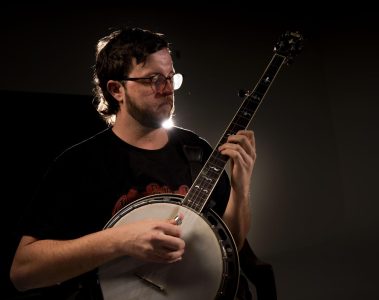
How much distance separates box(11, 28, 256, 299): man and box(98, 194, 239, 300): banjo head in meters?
0.05

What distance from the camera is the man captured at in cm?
112

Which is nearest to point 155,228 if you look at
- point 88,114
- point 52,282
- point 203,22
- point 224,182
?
point 52,282

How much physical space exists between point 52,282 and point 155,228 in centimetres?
39

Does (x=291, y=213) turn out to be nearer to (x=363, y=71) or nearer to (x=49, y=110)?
(x=363, y=71)

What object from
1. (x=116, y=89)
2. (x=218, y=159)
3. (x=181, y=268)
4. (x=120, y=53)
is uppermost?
(x=120, y=53)

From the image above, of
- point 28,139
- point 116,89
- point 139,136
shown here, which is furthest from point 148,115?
point 28,139

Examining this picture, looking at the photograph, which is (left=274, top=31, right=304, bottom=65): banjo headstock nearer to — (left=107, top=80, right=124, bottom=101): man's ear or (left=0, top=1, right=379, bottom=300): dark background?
(left=107, top=80, right=124, bottom=101): man's ear

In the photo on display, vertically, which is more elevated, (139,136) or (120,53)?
(120,53)

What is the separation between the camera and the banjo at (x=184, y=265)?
116 cm

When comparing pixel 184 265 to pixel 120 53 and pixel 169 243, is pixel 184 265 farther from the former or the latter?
pixel 120 53

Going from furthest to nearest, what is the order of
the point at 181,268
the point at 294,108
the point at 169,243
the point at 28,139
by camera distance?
the point at 294,108
the point at 28,139
the point at 181,268
the point at 169,243

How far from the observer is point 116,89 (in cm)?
151

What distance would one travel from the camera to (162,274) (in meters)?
1.17

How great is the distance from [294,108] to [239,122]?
1.49m
